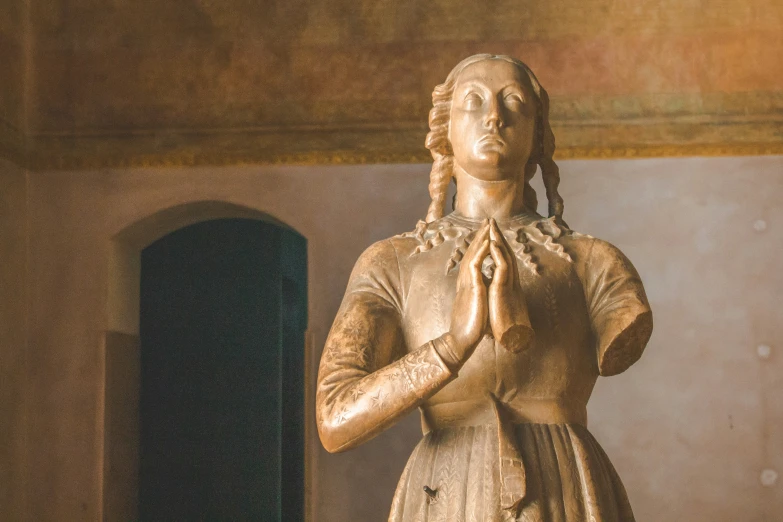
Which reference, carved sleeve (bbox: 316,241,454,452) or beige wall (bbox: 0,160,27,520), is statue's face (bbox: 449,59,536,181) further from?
beige wall (bbox: 0,160,27,520)

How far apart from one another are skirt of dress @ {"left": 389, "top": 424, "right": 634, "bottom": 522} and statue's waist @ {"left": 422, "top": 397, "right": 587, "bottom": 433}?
0.02 m

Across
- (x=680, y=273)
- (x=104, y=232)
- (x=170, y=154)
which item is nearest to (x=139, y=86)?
(x=170, y=154)

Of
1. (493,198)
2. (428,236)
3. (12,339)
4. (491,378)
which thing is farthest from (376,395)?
(12,339)

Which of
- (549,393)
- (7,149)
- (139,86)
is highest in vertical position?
(139,86)

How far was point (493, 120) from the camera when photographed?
118 inches

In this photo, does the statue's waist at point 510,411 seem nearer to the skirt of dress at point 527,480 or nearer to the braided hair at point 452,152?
the skirt of dress at point 527,480

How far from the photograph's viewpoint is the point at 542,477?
273 centimetres

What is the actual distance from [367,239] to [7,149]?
9.38 ft

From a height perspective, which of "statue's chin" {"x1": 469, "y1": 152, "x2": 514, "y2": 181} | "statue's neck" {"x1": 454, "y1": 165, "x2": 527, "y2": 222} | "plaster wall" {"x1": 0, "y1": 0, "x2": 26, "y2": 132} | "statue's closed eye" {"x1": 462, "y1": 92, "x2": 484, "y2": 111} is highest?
"plaster wall" {"x1": 0, "y1": 0, "x2": 26, "y2": 132}

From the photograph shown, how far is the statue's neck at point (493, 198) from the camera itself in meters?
3.10

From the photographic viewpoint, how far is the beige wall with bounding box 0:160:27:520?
26.4 feet

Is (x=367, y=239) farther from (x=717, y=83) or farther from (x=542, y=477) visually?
(x=542, y=477)

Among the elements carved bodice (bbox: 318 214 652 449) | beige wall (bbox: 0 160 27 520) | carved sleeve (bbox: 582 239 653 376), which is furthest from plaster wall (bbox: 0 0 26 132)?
carved sleeve (bbox: 582 239 653 376)

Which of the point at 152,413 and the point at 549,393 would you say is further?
the point at 152,413
